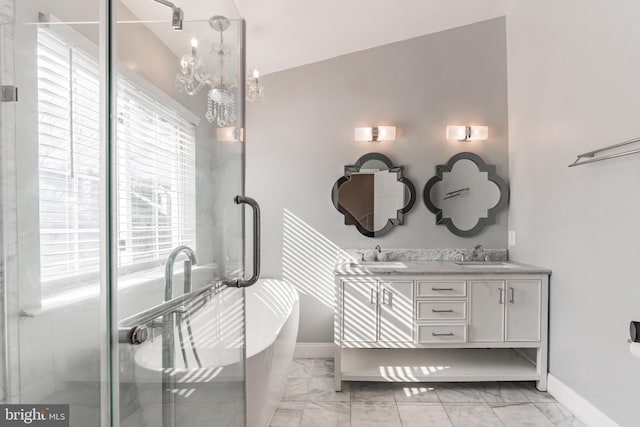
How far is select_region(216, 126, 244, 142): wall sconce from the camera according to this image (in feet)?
4.49

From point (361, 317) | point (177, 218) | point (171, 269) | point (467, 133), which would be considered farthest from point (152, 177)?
point (467, 133)

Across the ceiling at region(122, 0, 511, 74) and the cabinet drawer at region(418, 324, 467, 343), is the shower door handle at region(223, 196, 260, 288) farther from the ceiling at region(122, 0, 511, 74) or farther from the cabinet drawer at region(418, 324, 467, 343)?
the cabinet drawer at region(418, 324, 467, 343)

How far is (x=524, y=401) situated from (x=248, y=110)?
3.07 m

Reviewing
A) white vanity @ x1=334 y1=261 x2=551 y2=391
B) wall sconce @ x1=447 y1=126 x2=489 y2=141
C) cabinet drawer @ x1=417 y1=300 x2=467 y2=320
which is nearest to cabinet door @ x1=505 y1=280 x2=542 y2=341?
white vanity @ x1=334 y1=261 x2=551 y2=391

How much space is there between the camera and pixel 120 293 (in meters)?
0.80

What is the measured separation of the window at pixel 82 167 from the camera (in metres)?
0.66

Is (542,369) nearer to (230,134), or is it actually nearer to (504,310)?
(504,310)

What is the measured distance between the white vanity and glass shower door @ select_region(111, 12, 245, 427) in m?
1.28

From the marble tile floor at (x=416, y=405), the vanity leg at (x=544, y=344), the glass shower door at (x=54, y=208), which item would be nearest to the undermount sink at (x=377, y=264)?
the marble tile floor at (x=416, y=405)

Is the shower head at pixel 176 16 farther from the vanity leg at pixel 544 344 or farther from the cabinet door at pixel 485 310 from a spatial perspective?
the vanity leg at pixel 544 344

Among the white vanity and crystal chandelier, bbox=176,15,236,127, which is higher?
crystal chandelier, bbox=176,15,236,127

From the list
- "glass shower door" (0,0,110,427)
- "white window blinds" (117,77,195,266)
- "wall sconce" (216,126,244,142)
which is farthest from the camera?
"wall sconce" (216,126,244,142)

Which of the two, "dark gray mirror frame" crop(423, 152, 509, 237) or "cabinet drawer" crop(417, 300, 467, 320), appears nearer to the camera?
"cabinet drawer" crop(417, 300, 467, 320)

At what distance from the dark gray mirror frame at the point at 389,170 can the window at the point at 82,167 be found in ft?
8.01
